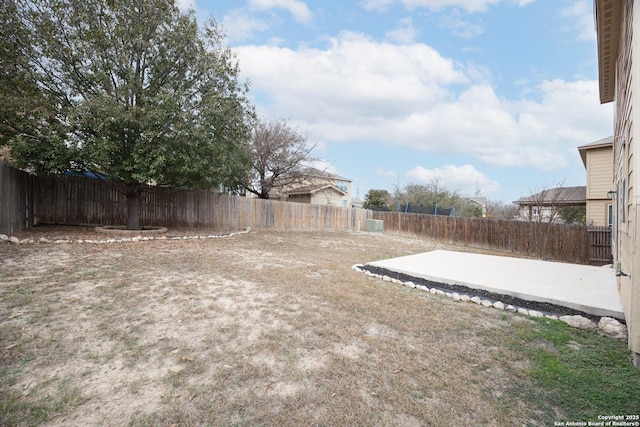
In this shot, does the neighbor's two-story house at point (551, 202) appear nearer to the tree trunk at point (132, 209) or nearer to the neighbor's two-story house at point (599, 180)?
the neighbor's two-story house at point (599, 180)

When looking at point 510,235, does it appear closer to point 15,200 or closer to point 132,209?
point 132,209

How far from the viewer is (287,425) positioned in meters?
1.69

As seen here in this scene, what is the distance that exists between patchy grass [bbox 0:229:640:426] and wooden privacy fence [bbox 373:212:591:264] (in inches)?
359

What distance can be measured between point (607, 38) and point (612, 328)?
14.9ft

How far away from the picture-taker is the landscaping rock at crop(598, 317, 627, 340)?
299 cm

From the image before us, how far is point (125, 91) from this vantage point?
317 inches

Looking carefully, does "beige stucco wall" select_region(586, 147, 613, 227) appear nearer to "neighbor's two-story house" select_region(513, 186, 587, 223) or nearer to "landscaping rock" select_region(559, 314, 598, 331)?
"neighbor's two-story house" select_region(513, 186, 587, 223)

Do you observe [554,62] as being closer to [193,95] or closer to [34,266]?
[193,95]

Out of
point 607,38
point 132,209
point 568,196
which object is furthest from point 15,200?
point 568,196

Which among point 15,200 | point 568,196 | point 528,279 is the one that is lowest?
point 528,279

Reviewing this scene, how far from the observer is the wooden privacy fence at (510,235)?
10133mm

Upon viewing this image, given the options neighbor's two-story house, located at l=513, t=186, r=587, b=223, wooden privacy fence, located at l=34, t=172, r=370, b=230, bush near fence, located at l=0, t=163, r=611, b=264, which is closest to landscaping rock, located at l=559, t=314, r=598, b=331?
bush near fence, located at l=0, t=163, r=611, b=264

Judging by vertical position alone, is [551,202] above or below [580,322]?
above

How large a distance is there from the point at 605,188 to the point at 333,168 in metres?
13.1
